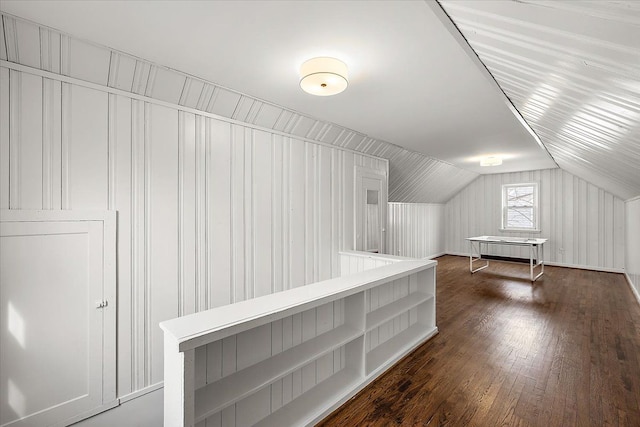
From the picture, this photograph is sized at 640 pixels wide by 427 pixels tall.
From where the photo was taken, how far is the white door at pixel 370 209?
4355 mm

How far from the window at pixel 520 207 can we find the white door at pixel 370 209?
199 inches

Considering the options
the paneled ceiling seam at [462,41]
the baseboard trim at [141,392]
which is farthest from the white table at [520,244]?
the baseboard trim at [141,392]

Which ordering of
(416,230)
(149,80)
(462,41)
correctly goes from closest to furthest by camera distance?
(462,41)
(149,80)
(416,230)

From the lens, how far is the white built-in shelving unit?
136 cm

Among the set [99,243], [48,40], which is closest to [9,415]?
[99,243]

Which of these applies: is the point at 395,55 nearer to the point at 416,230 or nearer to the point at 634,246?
the point at 634,246

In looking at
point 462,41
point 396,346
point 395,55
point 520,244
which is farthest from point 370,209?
point 520,244

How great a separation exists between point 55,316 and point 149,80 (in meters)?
1.79

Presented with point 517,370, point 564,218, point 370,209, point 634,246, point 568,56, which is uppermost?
point 568,56

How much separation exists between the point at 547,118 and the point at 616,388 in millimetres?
2392

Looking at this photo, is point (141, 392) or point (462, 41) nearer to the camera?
point (462, 41)

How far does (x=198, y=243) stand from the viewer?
2590mm

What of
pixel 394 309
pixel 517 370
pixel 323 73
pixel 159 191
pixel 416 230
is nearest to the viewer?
pixel 323 73

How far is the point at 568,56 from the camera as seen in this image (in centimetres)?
141
